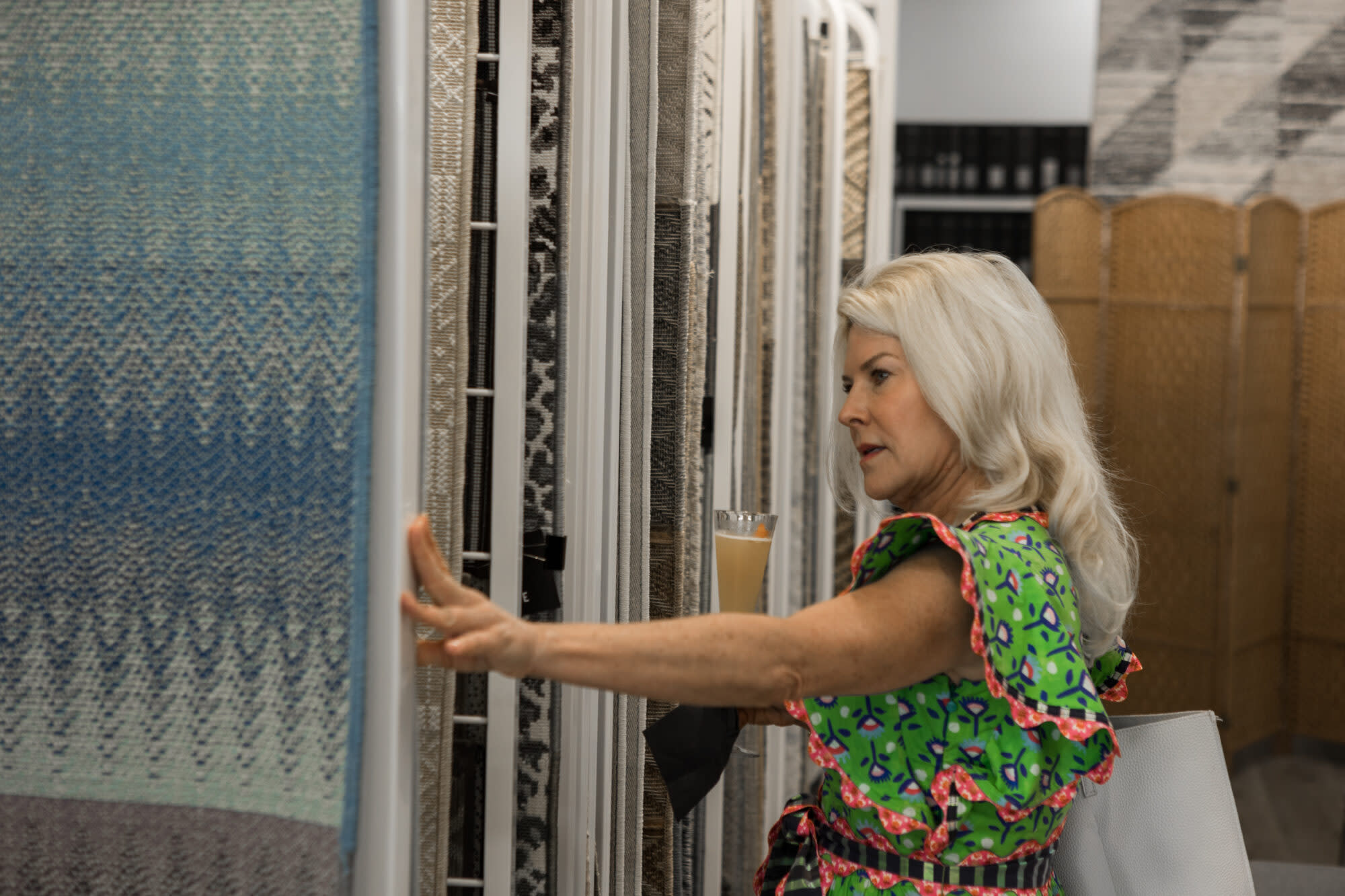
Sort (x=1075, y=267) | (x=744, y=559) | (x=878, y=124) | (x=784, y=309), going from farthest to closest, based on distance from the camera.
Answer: (x=1075, y=267)
(x=878, y=124)
(x=784, y=309)
(x=744, y=559)

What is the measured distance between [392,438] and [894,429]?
686 millimetres

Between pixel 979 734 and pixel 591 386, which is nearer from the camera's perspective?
pixel 979 734

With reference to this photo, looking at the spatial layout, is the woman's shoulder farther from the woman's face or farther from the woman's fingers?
the woman's fingers

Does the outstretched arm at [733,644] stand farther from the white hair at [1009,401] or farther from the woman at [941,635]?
the white hair at [1009,401]

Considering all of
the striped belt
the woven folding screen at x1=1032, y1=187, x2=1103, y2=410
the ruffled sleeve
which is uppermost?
the woven folding screen at x1=1032, y1=187, x2=1103, y2=410

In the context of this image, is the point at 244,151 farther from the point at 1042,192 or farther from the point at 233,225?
the point at 1042,192

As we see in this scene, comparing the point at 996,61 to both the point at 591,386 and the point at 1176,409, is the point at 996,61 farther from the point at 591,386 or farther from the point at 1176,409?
the point at 591,386

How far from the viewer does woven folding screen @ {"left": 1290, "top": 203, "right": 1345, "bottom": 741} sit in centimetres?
425

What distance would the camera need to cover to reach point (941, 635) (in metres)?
1.07

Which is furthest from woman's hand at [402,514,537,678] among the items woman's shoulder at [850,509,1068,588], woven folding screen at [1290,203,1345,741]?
woven folding screen at [1290,203,1345,741]

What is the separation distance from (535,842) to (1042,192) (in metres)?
4.67

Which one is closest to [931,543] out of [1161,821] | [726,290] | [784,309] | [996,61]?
[1161,821]

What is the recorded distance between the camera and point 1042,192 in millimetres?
5426

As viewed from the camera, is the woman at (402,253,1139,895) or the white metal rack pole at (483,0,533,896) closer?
the woman at (402,253,1139,895)
